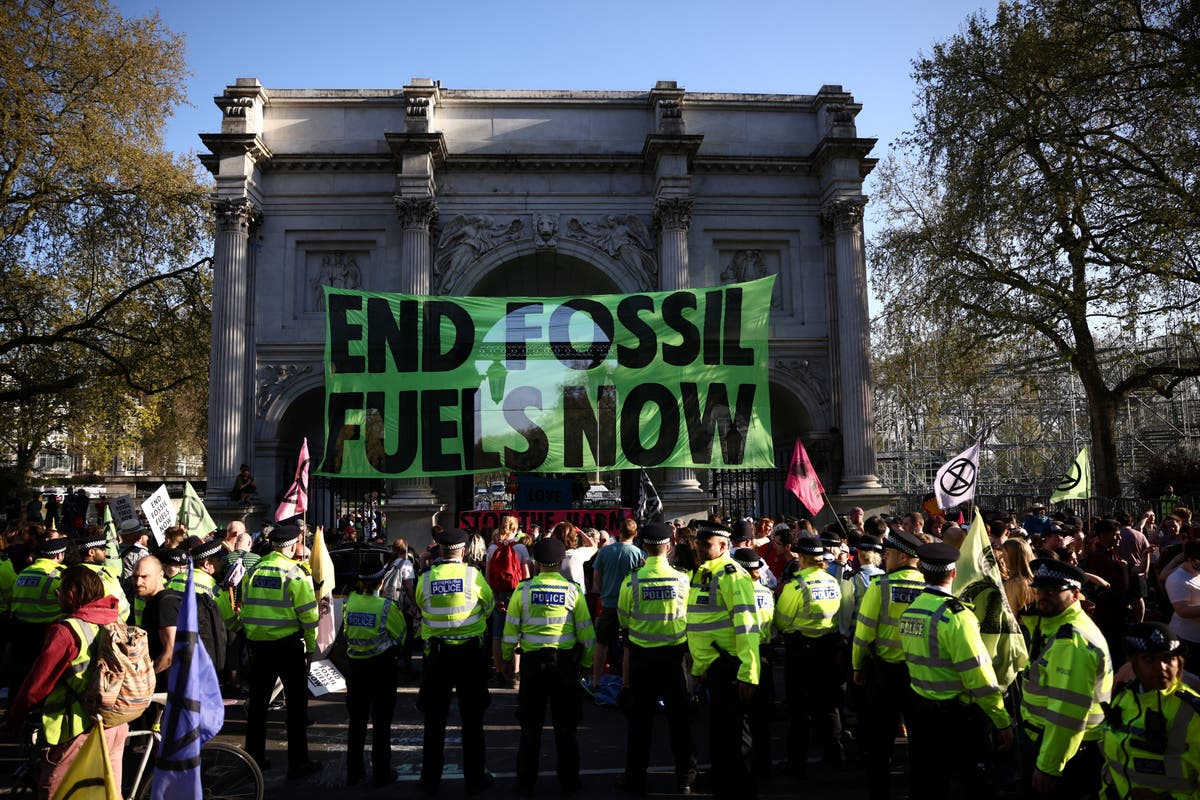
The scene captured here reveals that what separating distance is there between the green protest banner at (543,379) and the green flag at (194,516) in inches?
113

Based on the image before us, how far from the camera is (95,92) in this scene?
2638 cm

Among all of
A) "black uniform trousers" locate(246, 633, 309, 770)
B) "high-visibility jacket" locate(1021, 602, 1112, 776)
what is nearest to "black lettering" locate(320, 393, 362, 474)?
"black uniform trousers" locate(246, 633, 309, 770)

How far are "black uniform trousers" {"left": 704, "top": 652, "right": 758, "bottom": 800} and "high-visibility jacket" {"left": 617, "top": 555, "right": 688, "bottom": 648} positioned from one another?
0.54m

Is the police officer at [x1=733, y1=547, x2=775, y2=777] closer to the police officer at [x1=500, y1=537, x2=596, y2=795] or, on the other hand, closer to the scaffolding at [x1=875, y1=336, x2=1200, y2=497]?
the police officer at [x1=500, y1=537, x2=596, y2=795]

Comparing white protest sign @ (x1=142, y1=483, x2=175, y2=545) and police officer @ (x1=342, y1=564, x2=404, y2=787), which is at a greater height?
white protest sign @ (x1=142, y1=483, x2=175, y2=545)

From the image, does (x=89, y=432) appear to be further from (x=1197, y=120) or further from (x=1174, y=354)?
(x=1174, y=354)

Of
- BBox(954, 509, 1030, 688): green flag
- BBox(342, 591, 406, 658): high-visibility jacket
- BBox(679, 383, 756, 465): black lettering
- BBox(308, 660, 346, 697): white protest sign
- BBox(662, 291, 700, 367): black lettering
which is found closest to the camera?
BBox(954, 509, 1030, 688): green flag

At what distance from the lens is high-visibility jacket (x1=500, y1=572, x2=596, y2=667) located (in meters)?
7.30

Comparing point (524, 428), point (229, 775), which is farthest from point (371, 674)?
point (524, 428)

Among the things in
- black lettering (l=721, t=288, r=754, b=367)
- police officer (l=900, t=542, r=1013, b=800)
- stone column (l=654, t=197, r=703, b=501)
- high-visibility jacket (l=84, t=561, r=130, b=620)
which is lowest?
police officer (l=900, t=542, r=1013, b=800)

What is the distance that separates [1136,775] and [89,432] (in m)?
33.1

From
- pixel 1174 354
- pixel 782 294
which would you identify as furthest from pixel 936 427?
pixel 782 294

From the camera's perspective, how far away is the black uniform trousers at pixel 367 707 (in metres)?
7.58

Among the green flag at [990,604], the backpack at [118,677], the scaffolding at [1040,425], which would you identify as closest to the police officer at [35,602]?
the backpack at [118,677]
